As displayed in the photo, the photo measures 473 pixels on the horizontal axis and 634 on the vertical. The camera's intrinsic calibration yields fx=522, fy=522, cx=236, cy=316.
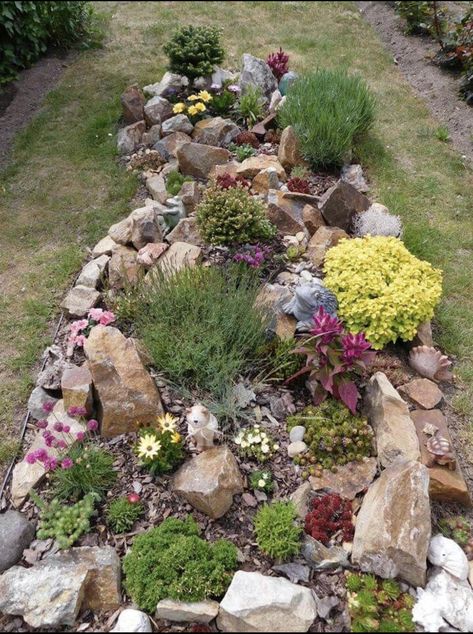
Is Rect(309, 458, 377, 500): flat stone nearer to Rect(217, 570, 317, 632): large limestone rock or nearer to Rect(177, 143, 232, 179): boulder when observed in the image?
Rect(217, 570, 317, 632): large limestone rock

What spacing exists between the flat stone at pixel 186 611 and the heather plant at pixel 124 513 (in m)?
A: 0.56

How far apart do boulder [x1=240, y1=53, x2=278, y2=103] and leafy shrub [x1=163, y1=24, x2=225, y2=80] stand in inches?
17.9

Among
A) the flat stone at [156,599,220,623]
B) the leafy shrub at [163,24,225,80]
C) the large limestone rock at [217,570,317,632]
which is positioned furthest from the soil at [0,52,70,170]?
the large limestone rock at [217,570,317,632]

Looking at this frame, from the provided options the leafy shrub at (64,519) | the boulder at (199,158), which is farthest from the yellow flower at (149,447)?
the boulder at (199,158)

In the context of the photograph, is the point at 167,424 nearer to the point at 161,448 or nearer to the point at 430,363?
the point at 161,448

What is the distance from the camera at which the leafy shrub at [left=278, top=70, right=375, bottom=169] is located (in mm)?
5688

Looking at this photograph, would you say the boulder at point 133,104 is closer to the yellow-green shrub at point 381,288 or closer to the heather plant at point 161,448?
the yellow-green shrub at point 381,288

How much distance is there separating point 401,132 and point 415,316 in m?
4.11

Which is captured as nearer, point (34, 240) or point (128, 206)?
point (34, 240)

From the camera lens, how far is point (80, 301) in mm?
4676

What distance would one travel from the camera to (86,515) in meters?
3.20

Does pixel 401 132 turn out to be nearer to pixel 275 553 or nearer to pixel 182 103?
pixel 182 103

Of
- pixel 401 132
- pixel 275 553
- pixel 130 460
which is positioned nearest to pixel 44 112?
pixel 401 132

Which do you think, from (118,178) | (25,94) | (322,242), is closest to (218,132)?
(118,178)
